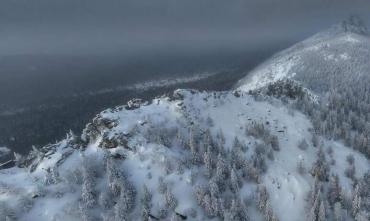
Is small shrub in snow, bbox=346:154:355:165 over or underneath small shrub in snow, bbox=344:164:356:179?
over

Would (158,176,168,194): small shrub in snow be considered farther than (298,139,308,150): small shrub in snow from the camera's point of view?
No

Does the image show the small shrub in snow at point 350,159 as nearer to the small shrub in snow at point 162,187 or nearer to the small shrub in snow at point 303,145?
the small shrub in snow at point 303,145

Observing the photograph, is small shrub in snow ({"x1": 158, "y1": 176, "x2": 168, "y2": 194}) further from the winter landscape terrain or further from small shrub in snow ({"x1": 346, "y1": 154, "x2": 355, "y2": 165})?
small shrub in snow ({"x1": 346, "y1": 154, "x2": 355, "y2": 165})

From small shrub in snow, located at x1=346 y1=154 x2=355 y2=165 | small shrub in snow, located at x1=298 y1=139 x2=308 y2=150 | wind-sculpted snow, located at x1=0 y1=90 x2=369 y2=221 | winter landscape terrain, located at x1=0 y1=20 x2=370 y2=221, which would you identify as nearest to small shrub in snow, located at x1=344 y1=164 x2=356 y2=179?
winter landscape terrain, located at x1=0 y1=20 x2=370 y2=221

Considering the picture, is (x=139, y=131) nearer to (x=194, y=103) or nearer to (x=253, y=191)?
(x=194, y=103)

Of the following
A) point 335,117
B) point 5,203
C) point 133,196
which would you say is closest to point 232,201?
point 133,196

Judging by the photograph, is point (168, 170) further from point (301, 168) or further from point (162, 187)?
point (301, 168)

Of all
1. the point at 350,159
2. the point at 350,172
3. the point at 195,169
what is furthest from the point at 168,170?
the point at 350,159
